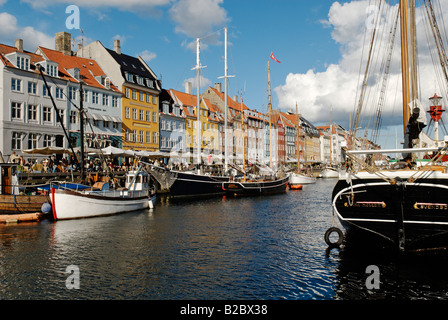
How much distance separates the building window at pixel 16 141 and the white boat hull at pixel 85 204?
19.5 metres

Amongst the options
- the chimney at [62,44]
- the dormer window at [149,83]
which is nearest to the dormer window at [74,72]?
the chimney at [62,44]

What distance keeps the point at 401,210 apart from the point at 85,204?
784 inches

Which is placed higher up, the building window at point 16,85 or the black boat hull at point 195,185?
the building window at point 16,85

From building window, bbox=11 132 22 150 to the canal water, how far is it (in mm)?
22974

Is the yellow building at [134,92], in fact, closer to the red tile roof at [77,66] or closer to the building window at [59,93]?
the red tile roof at [77,66]

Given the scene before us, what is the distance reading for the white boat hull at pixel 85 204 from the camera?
2462 cm

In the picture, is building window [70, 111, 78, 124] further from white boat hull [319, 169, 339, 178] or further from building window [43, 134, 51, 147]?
white boat hull [319, 169, 339, 178]

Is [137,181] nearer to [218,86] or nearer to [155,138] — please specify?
[155,138]

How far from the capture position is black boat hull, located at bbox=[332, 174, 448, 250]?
1206 centimetres

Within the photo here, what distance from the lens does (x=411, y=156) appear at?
15797 millimetres

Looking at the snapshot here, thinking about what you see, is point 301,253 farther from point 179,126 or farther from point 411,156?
point 179,126

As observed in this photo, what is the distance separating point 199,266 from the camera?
13648 mm

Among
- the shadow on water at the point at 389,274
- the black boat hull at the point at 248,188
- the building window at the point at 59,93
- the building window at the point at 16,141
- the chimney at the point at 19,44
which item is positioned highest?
the chimney at the point at 19,44
